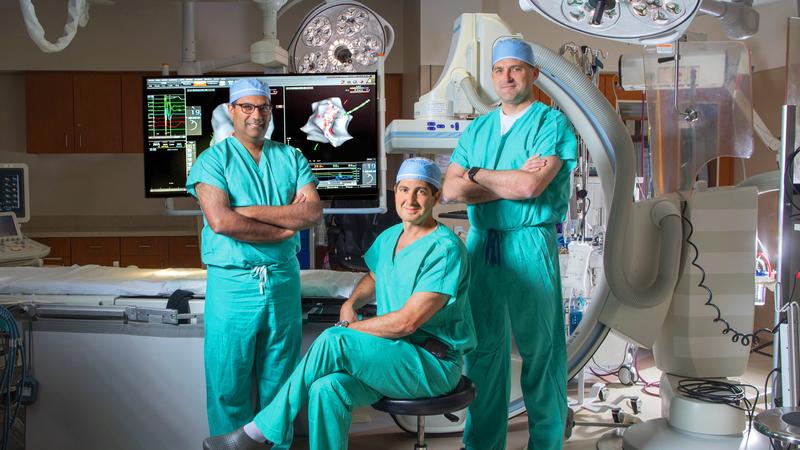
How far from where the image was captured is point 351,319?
95.8 inches

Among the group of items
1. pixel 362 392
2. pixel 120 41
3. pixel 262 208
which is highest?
pixel 120 41

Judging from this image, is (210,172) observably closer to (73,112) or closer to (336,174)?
(336,174)

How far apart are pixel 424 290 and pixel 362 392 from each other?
1.11 feet

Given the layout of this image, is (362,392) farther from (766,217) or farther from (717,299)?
(766,217)

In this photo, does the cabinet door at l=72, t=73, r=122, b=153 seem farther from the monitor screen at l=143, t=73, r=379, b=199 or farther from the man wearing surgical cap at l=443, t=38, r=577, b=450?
the man wearing surgical cap at l=443, t=38, r=577, b=450

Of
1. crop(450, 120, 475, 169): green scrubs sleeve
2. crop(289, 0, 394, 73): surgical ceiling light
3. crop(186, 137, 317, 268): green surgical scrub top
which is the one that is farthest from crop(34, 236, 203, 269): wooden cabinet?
crop(450, 120, 475, 169): green scrubs sleeve

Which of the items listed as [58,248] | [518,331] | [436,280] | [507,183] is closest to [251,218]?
[436,280]

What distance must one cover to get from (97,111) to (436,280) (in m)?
5.50

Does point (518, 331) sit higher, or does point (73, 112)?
point (73, 112)

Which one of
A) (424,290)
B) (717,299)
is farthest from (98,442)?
(717,299)

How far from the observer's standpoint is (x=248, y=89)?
267cm

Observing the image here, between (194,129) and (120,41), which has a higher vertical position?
(120,41)

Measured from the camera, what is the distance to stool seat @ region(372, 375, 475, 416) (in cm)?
212

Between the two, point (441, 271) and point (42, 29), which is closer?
point (441, 271)
